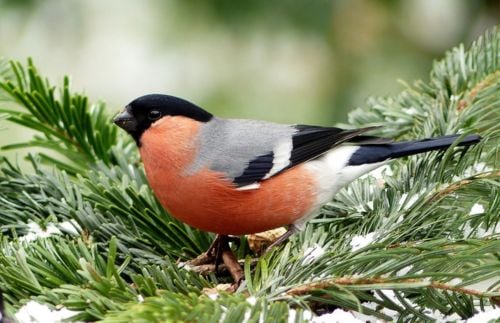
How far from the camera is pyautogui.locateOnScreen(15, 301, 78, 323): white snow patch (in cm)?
141

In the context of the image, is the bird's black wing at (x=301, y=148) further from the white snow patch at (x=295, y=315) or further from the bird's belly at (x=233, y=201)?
the white snow patch at (x=295, y=315)

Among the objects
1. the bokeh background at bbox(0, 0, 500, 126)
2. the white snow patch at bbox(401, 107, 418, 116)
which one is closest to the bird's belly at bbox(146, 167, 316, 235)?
the white snow patch at bbox(401, 107, 418, 116)

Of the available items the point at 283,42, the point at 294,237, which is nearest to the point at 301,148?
the point at 294,237

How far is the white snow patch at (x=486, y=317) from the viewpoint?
144 cm

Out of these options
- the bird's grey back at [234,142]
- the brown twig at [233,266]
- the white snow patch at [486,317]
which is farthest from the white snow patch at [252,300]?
the bird's grey back at [234,142]

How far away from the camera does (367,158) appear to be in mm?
2492

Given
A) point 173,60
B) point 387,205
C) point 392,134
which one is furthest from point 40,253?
point 173,60

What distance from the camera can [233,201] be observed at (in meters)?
2.29

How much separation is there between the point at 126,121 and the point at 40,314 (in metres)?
1.09

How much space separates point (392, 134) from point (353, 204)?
23.0 inches

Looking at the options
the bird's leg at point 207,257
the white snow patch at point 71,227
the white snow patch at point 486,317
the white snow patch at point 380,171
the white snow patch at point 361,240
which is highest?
the white snow patch at point 380,171

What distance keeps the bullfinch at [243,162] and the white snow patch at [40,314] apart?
2.24ft

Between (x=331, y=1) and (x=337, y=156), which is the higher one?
(x=331, y=1)

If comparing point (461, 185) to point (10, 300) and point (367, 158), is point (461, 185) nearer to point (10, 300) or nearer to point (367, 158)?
point (367, 158)
